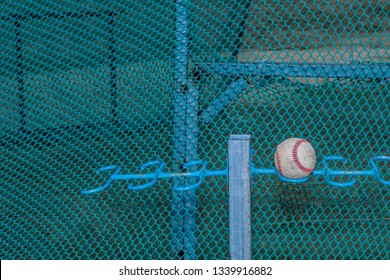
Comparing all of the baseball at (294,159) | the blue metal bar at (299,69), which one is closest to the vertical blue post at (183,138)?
the blue metal bar at (299,69)

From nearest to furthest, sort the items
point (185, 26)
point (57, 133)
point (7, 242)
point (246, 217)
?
point (246, 217) → point (185, 26) → point (7, 242) → point (57, 133)

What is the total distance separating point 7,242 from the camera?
12.9 ft

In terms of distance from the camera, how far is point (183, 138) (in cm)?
367

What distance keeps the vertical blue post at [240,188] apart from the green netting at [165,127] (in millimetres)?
1162

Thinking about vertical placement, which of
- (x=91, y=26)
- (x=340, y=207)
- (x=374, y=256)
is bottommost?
(x=374, y=256)

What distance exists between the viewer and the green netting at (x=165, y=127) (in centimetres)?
Answer: 367

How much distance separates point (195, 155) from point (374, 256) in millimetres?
1391

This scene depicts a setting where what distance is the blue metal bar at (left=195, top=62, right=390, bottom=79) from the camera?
3.58 metres

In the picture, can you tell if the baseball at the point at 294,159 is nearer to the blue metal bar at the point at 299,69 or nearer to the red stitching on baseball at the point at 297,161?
the red stitching on baseball at the point at 297,161

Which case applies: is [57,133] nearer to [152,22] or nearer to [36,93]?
[36,93]

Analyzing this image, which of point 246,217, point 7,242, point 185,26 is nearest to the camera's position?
point 246,217

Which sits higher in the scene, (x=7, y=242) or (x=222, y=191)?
(x=222, y=191)

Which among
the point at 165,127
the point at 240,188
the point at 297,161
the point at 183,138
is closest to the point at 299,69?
the point at 183,138

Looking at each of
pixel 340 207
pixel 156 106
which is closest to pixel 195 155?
pixel 156 106
